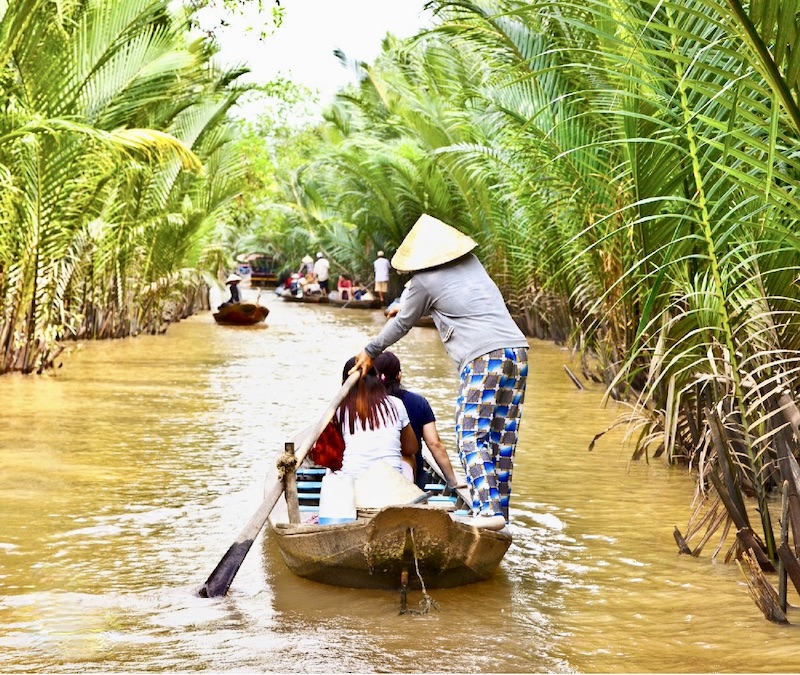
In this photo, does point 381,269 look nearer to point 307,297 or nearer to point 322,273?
point 307,297

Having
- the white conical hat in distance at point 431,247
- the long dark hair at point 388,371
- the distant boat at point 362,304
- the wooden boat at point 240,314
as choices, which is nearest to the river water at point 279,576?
the long dark hair at point 388,371

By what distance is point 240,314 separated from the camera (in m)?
25.3

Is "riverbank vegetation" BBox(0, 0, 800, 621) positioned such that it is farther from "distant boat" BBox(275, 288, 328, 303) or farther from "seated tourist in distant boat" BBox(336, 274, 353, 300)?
"distant boat" BBox(275, 288, 328, 303)

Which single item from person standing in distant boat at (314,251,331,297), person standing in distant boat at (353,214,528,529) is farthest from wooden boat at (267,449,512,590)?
person standing in distant boat at (314,251,331,297)

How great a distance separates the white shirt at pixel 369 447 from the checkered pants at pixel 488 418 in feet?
2.03

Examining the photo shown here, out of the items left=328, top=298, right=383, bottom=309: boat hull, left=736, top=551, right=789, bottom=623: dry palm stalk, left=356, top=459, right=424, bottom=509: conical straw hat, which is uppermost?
left=328, top=298, right=383, bottom=309: boat hull

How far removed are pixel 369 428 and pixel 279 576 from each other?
2.85 feet

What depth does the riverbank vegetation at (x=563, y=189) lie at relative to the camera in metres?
4.73

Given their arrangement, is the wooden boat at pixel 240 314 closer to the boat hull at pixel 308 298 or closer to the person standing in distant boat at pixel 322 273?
the boat hull at pixel 308 298

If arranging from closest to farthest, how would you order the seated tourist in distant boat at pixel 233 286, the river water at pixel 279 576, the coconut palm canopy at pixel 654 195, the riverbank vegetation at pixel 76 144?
the coconut palm canopy at pixel 654 195, the river water at pixel 279 576, the riverbank vegetation at pixel 76 144, the seated tourist in distant boat at pixel 233 286

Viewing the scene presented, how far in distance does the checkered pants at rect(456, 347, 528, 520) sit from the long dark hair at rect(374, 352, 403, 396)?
32.0 inches

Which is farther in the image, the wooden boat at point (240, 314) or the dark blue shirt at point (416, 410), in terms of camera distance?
the wooden boat at point (240, 314)

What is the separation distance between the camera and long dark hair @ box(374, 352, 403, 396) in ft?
20.9

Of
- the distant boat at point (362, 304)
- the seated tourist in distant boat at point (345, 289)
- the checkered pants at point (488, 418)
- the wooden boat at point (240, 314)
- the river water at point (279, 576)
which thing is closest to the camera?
the river water at point (279, 576)
